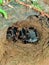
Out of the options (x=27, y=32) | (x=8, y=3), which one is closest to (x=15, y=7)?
(x=8, y=3)

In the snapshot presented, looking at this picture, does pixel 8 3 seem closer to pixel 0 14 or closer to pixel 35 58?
pixel 0 14

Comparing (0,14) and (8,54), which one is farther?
(0,14)

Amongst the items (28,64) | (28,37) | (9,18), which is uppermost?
(9,18)

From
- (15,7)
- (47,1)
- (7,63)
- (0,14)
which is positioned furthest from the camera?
(47,1)

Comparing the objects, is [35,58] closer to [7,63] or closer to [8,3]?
[7,63]

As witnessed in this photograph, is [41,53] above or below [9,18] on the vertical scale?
below

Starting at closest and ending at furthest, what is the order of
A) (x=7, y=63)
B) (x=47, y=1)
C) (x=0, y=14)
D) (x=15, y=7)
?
(x=7, y=63) → (x=0, y=14) → (x=15, y=7) → (x=47, y=1)

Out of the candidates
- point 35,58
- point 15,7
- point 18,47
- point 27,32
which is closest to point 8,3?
point 15,7
